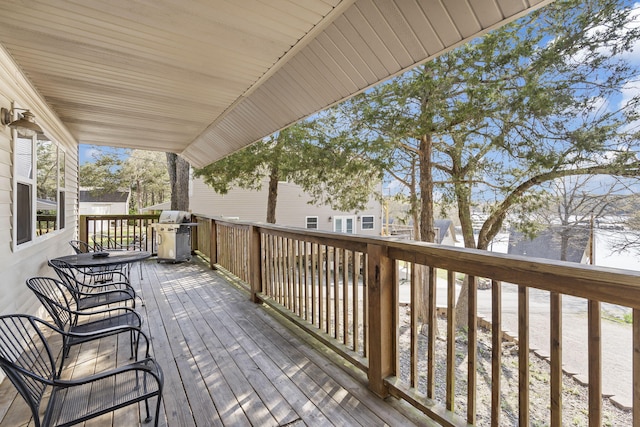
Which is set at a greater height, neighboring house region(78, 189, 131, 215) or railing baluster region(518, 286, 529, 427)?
neighboring house region(78, 189, 131, 215)

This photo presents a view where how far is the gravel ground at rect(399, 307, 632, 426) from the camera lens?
439cm

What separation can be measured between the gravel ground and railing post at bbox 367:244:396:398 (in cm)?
137

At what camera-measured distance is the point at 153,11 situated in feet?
7.63

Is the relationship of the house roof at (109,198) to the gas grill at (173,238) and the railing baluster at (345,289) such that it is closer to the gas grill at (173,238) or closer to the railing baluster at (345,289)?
the gas grill at (173,238)

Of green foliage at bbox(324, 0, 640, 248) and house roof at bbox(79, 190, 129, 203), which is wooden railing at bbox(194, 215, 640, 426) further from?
house roof at bbox(79, 190, 129, 203)

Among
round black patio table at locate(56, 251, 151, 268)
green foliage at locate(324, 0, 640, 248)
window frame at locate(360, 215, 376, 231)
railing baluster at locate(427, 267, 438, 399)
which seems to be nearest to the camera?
railing baluster at locate(427, 267, 438, 399)

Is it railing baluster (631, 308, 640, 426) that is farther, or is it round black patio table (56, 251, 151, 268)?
round black patio table (56, 251, 151, 268)

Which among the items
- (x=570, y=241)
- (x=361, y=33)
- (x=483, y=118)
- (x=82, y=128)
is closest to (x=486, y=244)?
(x=570, y=241)

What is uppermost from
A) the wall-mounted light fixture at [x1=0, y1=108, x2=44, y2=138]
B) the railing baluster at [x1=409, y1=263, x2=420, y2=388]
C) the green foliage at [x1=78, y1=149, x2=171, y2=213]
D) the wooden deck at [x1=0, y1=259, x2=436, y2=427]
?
the green foliage at [x1=78, y1=149, x2=171, y2=213]

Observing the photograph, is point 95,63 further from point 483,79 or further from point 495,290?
point 483,79

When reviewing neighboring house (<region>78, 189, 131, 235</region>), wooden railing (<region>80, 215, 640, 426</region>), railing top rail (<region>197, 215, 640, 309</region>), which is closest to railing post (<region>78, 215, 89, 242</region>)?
wooden railing (<region>80, 215, 640, 426</region>)

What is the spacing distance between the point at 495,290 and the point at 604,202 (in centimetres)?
650

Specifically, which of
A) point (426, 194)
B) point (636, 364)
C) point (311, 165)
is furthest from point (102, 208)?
point (636, 364)

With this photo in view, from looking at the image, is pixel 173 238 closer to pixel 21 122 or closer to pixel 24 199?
pixel 24 199
